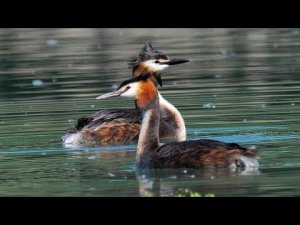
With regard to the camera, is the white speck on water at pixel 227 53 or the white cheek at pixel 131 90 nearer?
the white cheek at pixel 131 90

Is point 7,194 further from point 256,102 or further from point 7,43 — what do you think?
point 7,43

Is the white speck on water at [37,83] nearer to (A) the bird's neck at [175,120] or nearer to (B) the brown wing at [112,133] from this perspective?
(A) the bird's neck at [175,120]

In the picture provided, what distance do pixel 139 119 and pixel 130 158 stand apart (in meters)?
2.22

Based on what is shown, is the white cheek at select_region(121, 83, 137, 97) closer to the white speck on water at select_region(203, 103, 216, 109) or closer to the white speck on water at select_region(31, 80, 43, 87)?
the white speck on water at select_region(203, 103, 216, 109)

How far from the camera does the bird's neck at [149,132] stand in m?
13.3

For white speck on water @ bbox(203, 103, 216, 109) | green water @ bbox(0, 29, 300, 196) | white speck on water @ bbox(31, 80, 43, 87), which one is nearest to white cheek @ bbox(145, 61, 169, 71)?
green water @ bbox(0, 29, 300, 196)

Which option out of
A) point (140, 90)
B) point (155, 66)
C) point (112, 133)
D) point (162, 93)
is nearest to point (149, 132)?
point (140, 90)

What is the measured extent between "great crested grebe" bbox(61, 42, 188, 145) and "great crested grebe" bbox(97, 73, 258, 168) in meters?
2.04

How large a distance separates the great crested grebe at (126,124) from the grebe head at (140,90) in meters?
2.02

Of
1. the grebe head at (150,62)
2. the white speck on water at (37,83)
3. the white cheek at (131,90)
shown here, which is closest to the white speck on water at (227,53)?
the white speck on water at (37,83)

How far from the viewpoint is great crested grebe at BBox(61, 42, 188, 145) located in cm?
1575

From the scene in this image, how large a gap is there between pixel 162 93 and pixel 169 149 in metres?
6.64

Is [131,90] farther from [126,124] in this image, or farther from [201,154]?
[126,124]

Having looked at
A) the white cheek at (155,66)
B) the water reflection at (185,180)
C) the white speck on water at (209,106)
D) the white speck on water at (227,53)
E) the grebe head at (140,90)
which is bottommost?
the white speck on water at (227,53)
